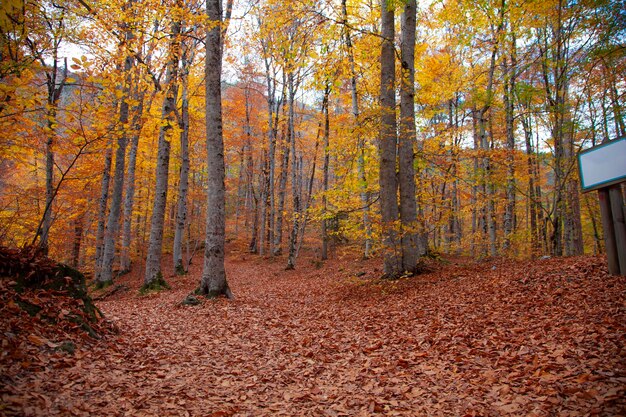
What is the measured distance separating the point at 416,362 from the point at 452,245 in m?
15.5

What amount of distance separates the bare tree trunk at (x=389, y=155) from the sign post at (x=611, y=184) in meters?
3.76

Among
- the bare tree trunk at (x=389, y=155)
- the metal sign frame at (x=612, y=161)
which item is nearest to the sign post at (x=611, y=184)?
the metal sign frame at (x=612, y=161)

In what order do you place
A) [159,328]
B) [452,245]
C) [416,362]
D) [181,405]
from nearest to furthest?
1. [181,405]
2. [416,362]
3. [159,328]
4. [452,245]

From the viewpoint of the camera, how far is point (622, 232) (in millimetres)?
4844

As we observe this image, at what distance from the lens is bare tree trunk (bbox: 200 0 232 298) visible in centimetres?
794

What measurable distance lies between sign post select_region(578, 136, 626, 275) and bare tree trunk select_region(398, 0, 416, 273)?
3584 millimetres

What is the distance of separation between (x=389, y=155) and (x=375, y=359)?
5032mm

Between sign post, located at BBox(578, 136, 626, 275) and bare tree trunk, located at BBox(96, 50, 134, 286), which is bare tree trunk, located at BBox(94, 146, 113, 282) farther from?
sign post, located at BBox(578, 136, 626, 275)

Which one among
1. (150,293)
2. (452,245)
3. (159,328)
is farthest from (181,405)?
(452,245)

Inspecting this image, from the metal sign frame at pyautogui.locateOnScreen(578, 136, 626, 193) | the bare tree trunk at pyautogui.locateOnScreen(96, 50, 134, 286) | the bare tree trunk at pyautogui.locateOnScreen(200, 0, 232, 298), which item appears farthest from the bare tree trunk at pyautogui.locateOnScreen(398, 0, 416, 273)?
the bare tree trunk at pyautogui.locateOnScreen(96, 50, 134, 286)

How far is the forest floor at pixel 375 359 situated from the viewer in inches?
115

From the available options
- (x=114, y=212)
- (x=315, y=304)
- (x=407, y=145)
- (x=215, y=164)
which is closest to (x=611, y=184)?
(x=407, y=145)

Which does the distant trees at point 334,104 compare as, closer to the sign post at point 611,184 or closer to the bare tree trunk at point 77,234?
the bare tree trunk at point 77,234

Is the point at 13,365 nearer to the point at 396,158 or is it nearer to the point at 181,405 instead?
A: the point at 181,405
